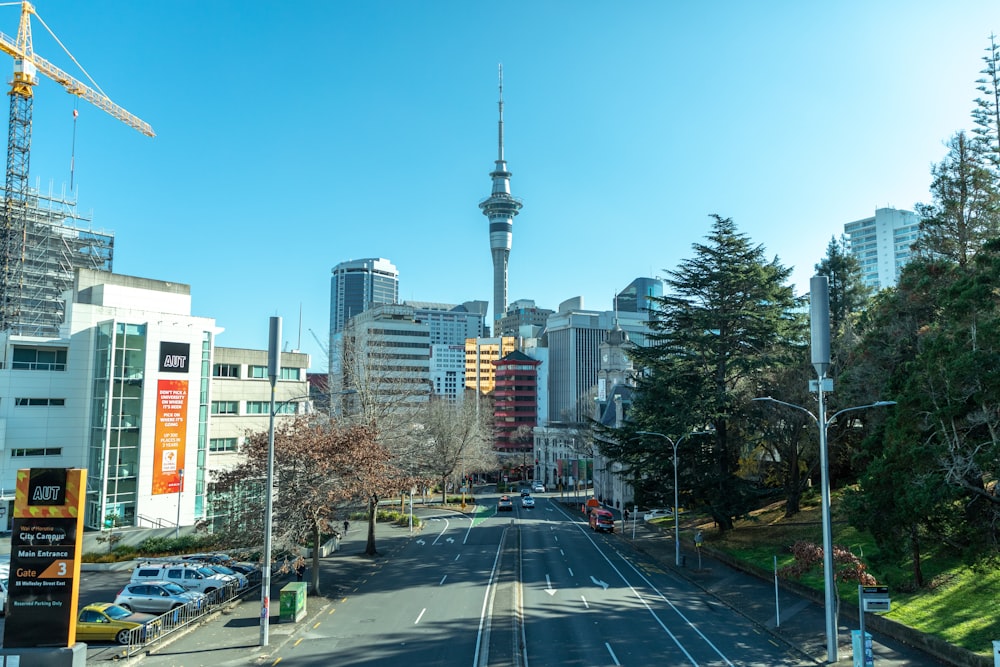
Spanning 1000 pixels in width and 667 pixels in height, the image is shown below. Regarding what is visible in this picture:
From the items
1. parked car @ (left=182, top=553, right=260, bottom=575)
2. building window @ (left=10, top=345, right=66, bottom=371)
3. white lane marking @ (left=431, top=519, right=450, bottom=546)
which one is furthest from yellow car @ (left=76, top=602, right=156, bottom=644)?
white lane marking @ (left=431, top=519, right=450, bottom=546)

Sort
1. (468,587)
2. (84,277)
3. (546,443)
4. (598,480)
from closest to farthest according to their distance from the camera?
(468,587) < (84,277) < (598,480) < (546,443)

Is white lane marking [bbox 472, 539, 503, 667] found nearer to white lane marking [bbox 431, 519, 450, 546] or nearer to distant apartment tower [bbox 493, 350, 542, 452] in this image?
A: white lane marking [bbox 431, 519, 450, 546]

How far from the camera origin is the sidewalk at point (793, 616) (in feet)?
72.9

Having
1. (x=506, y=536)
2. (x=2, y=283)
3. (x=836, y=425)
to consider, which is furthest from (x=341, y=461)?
(x=2, y=283)

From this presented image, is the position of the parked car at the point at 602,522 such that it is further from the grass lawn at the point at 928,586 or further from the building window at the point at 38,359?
the building window at the point at 38,359

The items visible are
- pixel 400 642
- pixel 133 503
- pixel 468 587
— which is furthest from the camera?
pixel 133 503

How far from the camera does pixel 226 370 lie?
5778 cm

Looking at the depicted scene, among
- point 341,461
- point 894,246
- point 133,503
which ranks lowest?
point 133,503

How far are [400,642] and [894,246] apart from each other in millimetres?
194603

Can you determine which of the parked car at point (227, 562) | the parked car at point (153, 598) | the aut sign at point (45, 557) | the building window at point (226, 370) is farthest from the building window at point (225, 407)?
the aut sign at point (45, 557)

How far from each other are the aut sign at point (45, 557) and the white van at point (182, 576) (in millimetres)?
12236

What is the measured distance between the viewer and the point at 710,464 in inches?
1870

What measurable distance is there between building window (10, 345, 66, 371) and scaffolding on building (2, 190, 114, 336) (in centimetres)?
2772

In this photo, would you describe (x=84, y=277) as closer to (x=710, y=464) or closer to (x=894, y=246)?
(x=710, y=464)
